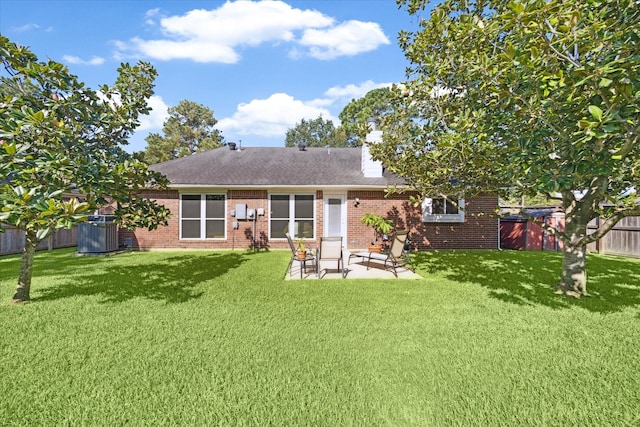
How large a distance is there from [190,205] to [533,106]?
1222cm

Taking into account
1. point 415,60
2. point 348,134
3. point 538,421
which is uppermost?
point 348,134

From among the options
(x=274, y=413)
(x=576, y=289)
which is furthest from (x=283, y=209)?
(x=274, y=413)

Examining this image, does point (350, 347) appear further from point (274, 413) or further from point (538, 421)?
point (538, 421)

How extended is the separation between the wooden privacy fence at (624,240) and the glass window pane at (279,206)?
1334cm

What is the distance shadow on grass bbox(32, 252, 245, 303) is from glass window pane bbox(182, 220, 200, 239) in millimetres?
1679

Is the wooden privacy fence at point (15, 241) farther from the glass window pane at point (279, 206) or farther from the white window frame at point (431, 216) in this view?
the white window frame at point (431, 216)

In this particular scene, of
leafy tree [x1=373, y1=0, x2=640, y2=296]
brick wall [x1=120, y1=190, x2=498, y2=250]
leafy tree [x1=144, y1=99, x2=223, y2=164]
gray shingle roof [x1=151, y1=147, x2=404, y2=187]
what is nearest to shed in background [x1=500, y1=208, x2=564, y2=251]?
brick wall [x1=120, y1=190, x2=498, y2=250]

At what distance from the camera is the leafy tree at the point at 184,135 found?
41281 mm

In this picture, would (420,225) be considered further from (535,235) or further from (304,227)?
(535,235)

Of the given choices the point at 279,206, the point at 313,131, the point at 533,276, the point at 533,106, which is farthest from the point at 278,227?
the point at 313,131

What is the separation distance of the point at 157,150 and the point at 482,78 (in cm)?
4480

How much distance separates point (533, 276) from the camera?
315 inches

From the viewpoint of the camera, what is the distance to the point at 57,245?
45.2 feet

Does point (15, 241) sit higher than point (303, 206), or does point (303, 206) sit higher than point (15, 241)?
point (303, 206)
